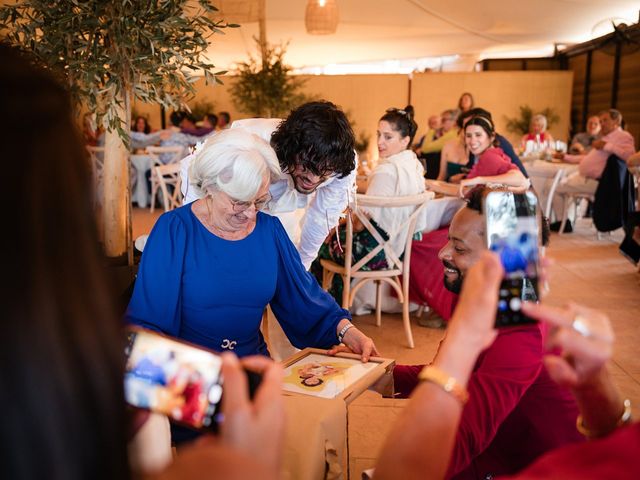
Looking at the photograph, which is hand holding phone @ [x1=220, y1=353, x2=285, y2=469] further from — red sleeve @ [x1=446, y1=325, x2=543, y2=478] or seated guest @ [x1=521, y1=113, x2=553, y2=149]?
seated guest @ [x1=521, y1=113, x2=553, y2=149]

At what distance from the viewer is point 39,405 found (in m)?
0.49

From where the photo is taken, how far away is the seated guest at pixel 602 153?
22.0 feet

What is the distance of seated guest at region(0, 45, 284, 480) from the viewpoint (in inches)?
19.2

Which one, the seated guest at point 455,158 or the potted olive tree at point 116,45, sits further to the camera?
the seated guest at point 455,158

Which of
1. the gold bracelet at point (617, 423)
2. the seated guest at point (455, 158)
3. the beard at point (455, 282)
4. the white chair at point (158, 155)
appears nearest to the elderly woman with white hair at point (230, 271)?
the beard at point (455, 282)

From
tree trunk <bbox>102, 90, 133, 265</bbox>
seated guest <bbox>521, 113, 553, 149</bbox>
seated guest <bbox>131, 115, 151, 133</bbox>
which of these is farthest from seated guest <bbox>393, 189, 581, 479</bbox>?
seated guest <bbox>131, 115, 151, 133</bbox>

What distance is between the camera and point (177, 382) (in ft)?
2.67

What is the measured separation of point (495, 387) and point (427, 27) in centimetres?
1101

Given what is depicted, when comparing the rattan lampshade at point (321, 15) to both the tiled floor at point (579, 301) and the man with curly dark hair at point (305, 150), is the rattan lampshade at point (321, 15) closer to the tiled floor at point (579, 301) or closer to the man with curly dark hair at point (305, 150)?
the tiled floor at point (579, 301)

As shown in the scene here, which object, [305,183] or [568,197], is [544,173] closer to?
[568,197]

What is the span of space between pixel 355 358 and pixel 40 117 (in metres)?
1.15

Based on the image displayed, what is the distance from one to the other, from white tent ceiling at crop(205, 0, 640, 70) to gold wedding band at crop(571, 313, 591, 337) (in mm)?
6192

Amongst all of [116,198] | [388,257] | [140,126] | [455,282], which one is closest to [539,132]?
[388,257]

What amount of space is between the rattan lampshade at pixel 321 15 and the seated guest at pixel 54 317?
6.58 m
